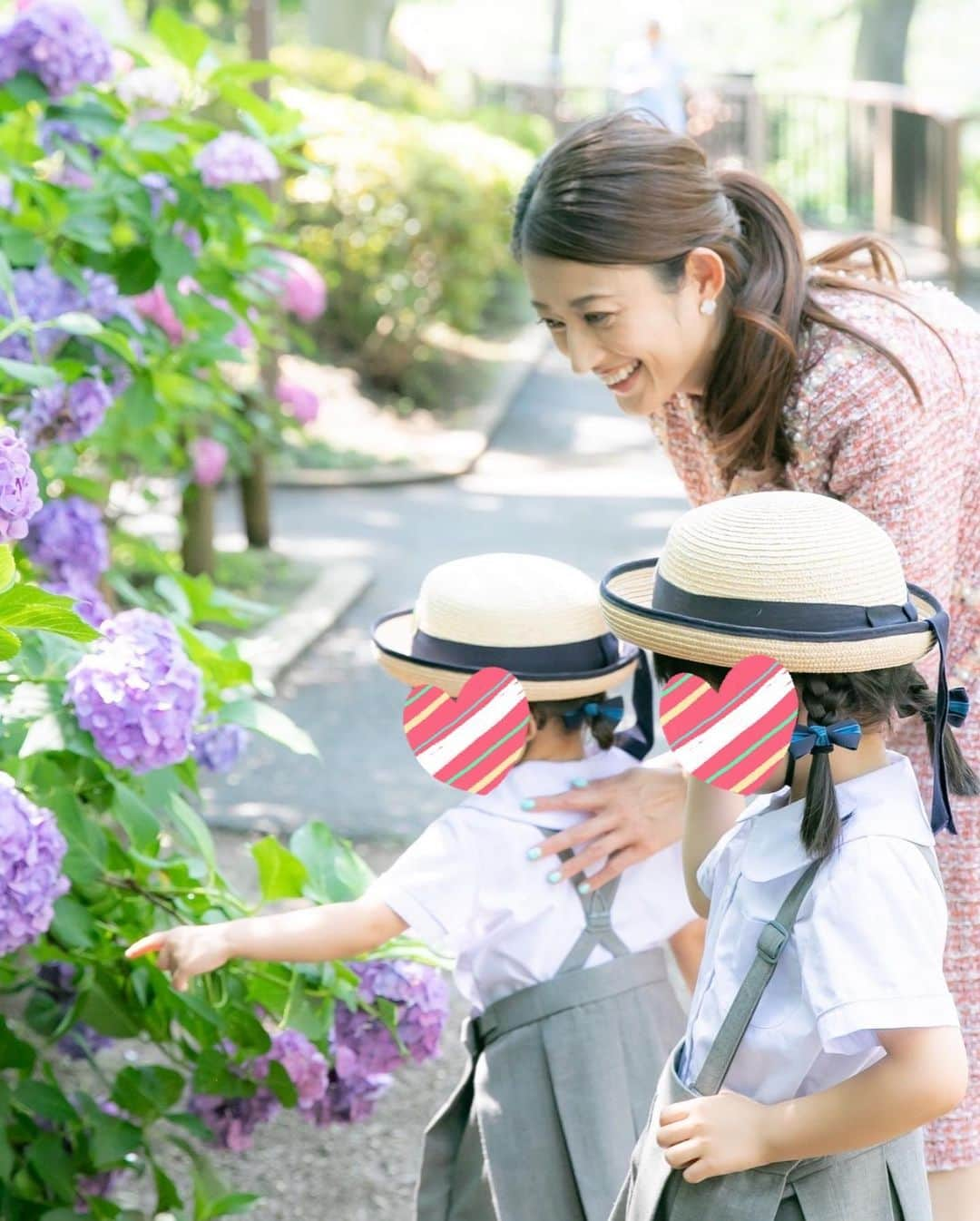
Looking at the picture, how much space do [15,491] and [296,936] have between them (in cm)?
68

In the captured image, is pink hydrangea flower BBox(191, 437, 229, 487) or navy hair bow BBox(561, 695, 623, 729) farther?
pink hydrangea flower BBox(191, 437, 229, 487)

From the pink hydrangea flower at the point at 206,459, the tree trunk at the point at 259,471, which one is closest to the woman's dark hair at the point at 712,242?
the pink hydrangea flower at the point at 206,459

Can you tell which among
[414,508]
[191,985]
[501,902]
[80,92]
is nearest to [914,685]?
[501,902]

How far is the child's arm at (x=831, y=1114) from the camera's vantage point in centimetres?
152

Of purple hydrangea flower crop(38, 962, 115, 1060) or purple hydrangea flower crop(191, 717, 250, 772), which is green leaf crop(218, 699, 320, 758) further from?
purple hydrangea flower crop(38, 962, 115, 1060)

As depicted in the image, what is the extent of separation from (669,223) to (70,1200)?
152 cm

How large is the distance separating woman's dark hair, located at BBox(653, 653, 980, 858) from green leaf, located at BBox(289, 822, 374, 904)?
30.8 inches

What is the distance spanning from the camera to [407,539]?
7.68m

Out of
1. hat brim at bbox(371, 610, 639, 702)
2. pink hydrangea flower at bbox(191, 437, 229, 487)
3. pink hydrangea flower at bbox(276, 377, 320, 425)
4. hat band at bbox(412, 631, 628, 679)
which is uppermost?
hat band at bbox(412, 631, 628, 679)

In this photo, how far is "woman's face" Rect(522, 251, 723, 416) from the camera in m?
2.13

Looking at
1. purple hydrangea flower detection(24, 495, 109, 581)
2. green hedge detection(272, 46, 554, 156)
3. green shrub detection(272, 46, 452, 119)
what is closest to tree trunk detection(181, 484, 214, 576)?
purple hydrangea flower detection(24, 495, 109, 581)

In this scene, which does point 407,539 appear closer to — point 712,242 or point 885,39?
point 712,242

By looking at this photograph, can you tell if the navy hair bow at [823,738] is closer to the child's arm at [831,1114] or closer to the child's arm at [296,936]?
the child's arm at [831,1114]

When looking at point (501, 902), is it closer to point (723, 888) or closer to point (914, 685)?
point (723, 888)
